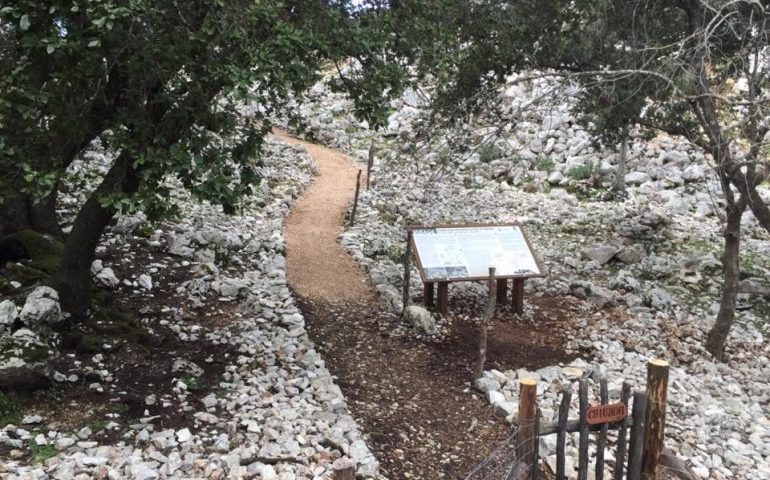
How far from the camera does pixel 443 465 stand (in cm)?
589

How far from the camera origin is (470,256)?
9758 millimetres

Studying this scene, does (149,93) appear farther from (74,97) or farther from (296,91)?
(296,91)

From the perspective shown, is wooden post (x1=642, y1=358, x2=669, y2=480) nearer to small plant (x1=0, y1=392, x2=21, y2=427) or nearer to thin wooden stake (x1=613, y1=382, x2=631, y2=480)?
thin wooden stake (x1=613, y1=382, x2=631, y2=480)

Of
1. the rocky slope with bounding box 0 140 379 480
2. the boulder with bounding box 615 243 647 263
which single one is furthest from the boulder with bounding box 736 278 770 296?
the rocky slope with bounding box 0 140 379 480

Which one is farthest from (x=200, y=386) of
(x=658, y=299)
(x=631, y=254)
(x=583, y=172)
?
(x=583, y=172)

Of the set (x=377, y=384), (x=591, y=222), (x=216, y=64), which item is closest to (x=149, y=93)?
(x=216, y=64)

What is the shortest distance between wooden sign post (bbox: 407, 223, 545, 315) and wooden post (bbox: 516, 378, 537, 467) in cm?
470

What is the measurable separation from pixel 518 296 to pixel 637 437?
514cm

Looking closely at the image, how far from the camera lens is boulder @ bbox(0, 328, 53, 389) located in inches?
233

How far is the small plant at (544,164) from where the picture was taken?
21031 millimetres

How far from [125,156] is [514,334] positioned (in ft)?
20.1

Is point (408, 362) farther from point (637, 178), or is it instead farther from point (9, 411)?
point (637, 178)

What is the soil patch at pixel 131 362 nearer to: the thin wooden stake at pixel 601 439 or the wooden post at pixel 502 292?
the thin wooden stake at pixel 601 439

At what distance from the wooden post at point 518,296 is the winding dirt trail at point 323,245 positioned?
241cm
